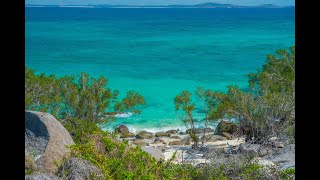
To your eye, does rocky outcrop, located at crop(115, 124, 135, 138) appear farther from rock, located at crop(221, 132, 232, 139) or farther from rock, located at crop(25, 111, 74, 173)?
rock, located at crop(25, 111, 74, 173)

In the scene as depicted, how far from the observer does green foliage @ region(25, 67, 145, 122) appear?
14.1 m

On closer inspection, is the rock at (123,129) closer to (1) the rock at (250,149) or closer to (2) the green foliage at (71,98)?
(2) the green foliage at (71,98)

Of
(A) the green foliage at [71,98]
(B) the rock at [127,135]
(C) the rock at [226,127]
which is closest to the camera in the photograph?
(A) the green foliage at [71,98]

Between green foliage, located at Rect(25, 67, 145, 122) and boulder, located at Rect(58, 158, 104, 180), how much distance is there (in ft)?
27.8

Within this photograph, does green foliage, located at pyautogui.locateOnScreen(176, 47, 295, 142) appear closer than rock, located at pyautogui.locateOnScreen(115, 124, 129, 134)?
Yes

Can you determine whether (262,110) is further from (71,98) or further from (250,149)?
(71,98)

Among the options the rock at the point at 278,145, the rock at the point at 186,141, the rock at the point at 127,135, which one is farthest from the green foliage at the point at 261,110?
the rock at the point at 127,135

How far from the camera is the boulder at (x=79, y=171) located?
5.36 meters

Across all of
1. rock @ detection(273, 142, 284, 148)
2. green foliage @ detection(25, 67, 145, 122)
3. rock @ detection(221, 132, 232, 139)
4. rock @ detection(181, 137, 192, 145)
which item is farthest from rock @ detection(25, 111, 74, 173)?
rock @ detection(221, 132, 232, 139)

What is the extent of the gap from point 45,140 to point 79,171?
304 cm

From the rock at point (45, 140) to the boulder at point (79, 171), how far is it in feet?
7.64

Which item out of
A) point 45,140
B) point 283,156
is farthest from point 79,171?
point 283,156
